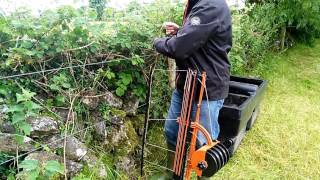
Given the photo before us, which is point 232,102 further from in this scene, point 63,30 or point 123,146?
point 63,30

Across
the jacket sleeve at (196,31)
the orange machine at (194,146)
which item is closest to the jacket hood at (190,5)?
the jacket sleeve at (196,31)

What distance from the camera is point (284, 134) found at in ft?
15.0

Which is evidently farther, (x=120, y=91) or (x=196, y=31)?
(x=120, y=91)

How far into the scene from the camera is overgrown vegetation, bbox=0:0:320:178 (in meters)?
2.40

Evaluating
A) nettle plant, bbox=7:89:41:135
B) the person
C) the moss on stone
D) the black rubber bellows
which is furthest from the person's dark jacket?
nettle plant, bbox=7:89:41:135

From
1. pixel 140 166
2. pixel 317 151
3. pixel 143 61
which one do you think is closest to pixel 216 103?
pixel 143 61

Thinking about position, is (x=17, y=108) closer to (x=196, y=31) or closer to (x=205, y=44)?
(x=196, y=31)

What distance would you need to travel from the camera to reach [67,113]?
2.79 meters

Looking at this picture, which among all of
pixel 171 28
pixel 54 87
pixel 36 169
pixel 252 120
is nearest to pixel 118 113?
pixel 54 87

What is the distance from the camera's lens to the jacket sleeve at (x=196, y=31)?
252 cm

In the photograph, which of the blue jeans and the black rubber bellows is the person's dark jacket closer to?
the blue jeans

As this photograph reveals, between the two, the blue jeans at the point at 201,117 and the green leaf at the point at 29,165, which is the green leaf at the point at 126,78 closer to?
the blue jeans at the point at 201,117

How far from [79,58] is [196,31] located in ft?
2.96

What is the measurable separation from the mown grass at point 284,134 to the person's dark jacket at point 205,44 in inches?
50.0
